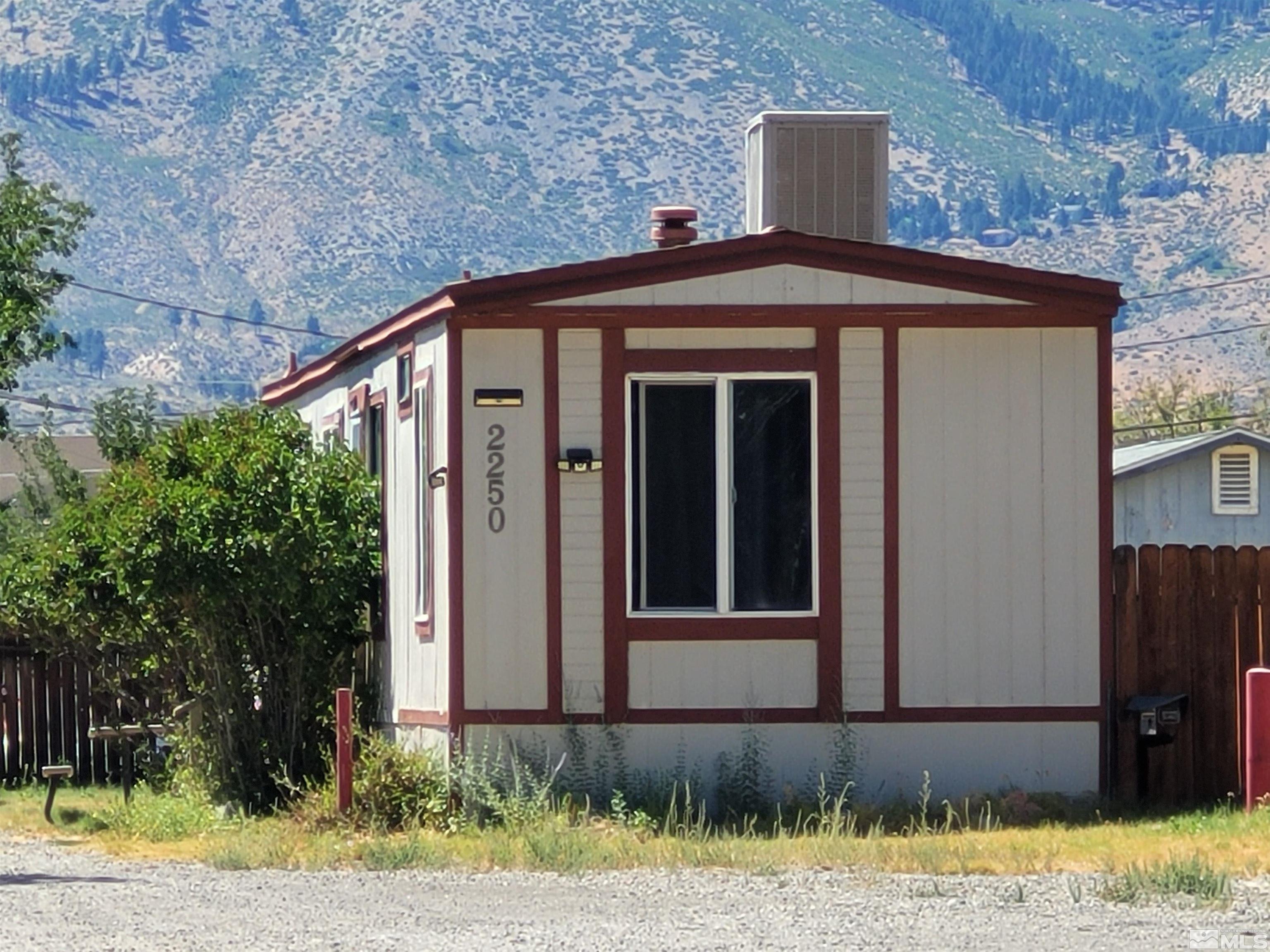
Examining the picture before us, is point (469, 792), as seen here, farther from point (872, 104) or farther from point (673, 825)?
point (872, 104)

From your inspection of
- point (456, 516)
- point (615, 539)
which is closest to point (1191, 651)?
point (615, 539)

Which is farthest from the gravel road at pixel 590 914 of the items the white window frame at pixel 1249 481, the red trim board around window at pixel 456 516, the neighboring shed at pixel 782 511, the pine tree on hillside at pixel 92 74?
the pine tree on hillside at pixel 92 74

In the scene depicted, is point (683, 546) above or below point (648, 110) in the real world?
below

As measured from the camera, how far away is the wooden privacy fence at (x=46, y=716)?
22.0 meters

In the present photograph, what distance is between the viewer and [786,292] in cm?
1642

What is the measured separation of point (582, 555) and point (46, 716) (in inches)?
301

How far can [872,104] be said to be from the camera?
178 m

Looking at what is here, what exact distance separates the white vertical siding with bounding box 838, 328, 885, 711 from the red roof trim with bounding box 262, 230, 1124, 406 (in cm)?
52

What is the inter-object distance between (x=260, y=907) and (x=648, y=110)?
173m

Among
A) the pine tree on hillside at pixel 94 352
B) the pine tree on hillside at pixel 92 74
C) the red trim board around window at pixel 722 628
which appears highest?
the pine tree on hillside at pixel 92 74

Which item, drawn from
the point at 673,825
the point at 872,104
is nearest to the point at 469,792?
the point at 673,825

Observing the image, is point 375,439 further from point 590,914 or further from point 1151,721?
point 590,914

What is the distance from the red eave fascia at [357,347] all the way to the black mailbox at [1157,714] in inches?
202

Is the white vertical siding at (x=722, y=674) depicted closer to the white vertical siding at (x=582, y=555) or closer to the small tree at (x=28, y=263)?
the white vertical siding at (x=582, y=555)
